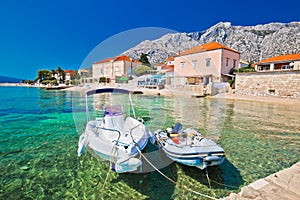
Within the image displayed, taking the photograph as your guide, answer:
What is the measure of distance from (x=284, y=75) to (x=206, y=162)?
22.5 meters

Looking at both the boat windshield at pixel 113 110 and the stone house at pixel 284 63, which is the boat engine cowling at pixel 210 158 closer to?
the boat windshield at pixel 113 110

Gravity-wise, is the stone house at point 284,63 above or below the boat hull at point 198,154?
above

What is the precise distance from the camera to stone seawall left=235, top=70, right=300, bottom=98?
1805 centimetres

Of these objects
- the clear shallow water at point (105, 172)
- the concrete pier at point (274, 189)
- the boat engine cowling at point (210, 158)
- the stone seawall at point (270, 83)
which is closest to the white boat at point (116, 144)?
the clear shallow water at point (105, 172)

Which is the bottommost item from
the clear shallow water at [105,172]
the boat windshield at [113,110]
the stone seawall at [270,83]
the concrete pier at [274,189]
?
the clear shallow water at [105,172]

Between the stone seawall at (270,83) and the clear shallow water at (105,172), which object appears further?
the stone seawall at (270,83)

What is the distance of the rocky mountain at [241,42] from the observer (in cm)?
612

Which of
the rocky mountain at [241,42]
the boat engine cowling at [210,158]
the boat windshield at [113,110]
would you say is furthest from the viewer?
the rocky mountain at [241,42]

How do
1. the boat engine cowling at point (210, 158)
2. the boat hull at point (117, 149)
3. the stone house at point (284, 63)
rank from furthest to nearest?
the stone house at point (284, 63)
the boat engine cowling at point (210, 158)
the boat hull at point (117, 149)

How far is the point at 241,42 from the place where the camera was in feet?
317

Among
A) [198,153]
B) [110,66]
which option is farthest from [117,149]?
[110,66]

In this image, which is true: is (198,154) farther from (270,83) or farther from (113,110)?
(270,83)

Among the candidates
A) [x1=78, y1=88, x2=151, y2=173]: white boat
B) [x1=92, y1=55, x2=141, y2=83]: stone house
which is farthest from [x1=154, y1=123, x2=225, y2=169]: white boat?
[x1=92, y1=55, x2=141, y2=83]: stone house

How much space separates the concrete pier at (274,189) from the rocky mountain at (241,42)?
4.92 metres
